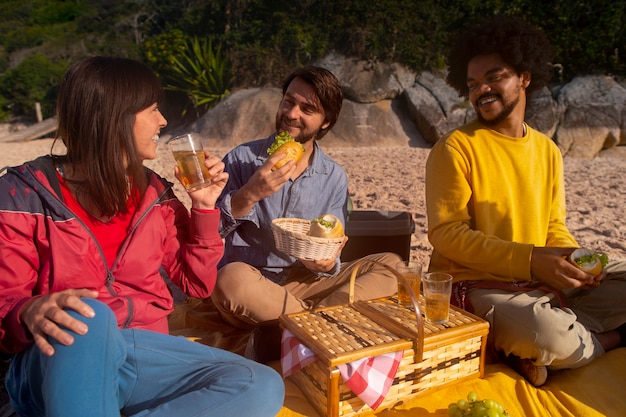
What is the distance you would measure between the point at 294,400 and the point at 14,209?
152cm

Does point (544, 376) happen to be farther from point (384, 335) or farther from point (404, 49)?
point (404, 49)

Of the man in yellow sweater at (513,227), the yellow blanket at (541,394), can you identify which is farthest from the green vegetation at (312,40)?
the yellow blanket at (541,394)

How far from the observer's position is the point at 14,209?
1.99 metres

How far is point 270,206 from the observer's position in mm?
3377

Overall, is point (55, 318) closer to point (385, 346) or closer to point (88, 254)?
point (88, 254)

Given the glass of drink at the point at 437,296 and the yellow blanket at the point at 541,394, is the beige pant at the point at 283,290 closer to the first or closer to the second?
the yellow blanket at the point at 541,394

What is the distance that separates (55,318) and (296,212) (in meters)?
1.89

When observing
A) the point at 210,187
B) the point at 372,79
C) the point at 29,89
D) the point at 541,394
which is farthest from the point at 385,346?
the point at 29,89

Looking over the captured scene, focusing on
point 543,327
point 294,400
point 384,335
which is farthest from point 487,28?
point 294,400

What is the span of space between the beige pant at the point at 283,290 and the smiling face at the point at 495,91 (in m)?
1.10

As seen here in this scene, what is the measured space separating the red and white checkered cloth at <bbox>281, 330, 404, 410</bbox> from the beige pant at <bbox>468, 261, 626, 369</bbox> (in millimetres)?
764

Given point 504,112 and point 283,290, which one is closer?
point 283,290

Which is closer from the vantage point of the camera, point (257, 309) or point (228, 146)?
point (257, 309)

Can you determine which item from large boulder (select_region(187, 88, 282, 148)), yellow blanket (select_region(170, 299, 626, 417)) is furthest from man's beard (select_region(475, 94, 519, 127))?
large boulder (select_region(187, 88, 282, 148))
